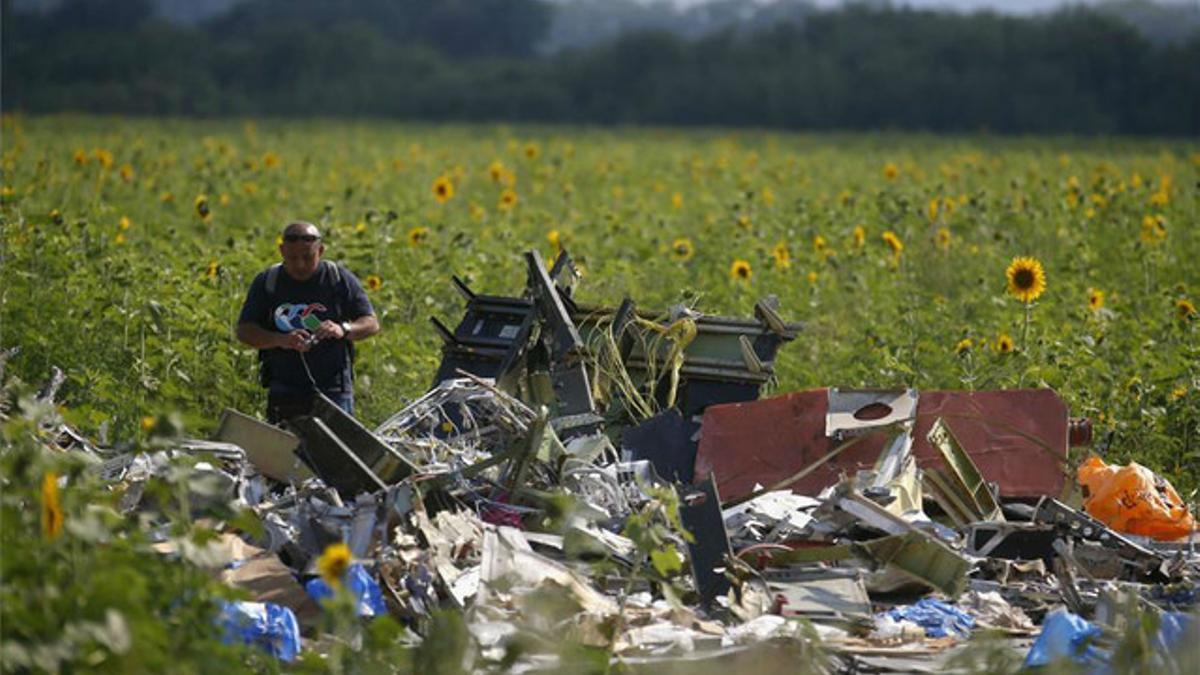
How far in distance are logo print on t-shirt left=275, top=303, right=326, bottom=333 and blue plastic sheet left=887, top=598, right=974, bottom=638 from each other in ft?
9.94

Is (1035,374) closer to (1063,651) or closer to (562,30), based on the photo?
(1063,651)

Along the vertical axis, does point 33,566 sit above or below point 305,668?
above

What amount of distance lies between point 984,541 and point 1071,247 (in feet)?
29.5

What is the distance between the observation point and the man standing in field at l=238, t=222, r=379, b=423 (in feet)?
28.8

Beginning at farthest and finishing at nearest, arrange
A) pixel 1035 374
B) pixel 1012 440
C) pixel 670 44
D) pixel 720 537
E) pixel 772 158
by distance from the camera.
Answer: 1. pixel 670 44
2. pixel 772 158
3. pixel 1035 374
4. pixel 1012 440
5. pixel 720 537

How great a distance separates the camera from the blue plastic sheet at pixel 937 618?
6.82 meters

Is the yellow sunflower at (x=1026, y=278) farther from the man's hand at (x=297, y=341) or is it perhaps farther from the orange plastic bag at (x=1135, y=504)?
the man's hand at (x=297, y=341)

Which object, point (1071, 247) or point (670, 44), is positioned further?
point (670, 44)

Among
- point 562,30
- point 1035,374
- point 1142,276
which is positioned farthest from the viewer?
point 562,30

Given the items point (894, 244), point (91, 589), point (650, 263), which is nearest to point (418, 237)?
point (650, 263)

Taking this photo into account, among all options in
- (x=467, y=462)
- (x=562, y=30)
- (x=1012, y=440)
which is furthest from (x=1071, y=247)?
(x=562, y=30)

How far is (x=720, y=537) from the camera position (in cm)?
701

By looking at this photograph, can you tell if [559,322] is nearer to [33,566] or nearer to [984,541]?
[984,541]

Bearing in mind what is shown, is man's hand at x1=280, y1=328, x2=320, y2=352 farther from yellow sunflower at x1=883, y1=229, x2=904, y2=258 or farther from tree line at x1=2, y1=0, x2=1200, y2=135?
tree line at x1=2, y1=0, x2=1200, y2=135
